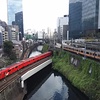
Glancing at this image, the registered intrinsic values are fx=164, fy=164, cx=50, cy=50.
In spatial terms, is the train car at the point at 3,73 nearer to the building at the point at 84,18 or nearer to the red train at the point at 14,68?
the red train at the point at 14,68

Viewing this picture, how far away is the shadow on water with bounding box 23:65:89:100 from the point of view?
29.1 m

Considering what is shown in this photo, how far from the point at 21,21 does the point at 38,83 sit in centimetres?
15698

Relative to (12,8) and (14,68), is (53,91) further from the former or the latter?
(12,8)

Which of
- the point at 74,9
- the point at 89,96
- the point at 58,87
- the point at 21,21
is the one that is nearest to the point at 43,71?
the point at 58,87

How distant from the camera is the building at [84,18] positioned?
72.7 m

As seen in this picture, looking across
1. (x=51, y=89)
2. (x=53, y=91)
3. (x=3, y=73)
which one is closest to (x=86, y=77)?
(x=53, y=91)

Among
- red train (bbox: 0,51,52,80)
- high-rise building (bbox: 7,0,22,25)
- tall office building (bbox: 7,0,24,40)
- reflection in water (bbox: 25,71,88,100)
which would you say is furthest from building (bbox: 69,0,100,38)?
high-rise building (bbox: 7,0,22,25)

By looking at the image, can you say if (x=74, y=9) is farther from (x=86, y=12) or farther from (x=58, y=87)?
(x=58, y=87)

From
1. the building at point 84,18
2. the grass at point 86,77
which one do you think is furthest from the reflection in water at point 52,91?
the building at point 84,18

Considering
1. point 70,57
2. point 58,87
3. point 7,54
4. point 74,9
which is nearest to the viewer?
point 58,87

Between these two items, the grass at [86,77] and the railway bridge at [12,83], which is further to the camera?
the grass at [86,77]

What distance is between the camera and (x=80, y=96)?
28.3 m

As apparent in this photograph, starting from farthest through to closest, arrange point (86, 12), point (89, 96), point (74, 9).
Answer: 1. point (74, 9)
2. point (86, 12)
3. point (89, 96)

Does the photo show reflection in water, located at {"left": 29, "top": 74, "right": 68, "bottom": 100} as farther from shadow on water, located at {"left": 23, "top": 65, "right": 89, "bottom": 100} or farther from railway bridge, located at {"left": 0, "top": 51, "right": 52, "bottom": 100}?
railway bridge, located at {"left": 0, "top": 51, "right": 52, "bottom": 100}
